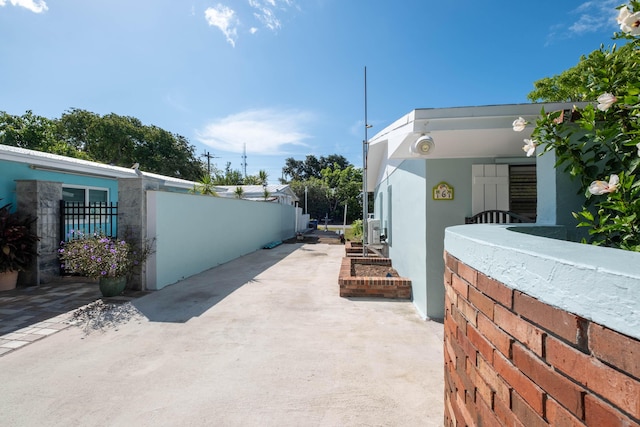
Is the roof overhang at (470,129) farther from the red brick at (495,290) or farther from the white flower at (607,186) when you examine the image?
the red brick at (495,290)

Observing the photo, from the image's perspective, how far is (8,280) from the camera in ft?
21.2

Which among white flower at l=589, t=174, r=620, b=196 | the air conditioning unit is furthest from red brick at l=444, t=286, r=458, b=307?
the air conditioning unit

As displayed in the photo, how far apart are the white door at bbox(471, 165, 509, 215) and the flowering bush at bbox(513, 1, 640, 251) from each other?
2.39 metres

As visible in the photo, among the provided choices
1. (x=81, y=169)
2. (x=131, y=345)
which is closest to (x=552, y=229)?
(x=131, y=345)

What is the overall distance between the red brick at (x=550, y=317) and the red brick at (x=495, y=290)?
36mm

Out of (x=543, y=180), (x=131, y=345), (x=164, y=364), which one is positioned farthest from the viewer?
(x=131, y=345)

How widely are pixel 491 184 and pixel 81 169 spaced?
34.2ft

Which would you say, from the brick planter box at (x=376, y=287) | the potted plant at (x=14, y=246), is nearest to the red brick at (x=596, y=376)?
the brick planter box at (x=376, y=287)

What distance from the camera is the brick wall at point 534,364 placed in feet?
2.09

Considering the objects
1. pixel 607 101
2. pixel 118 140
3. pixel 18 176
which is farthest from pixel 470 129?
pixel 118 140

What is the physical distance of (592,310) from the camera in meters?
0.67

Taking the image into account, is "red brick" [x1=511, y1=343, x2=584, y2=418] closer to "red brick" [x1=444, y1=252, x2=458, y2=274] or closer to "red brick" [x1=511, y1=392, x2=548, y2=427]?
"red brick" [x1=511, y1=392, x2=548, y2=427]

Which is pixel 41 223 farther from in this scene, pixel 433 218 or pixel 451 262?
pixel 451 262

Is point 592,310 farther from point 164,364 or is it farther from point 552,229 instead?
point 164,364
